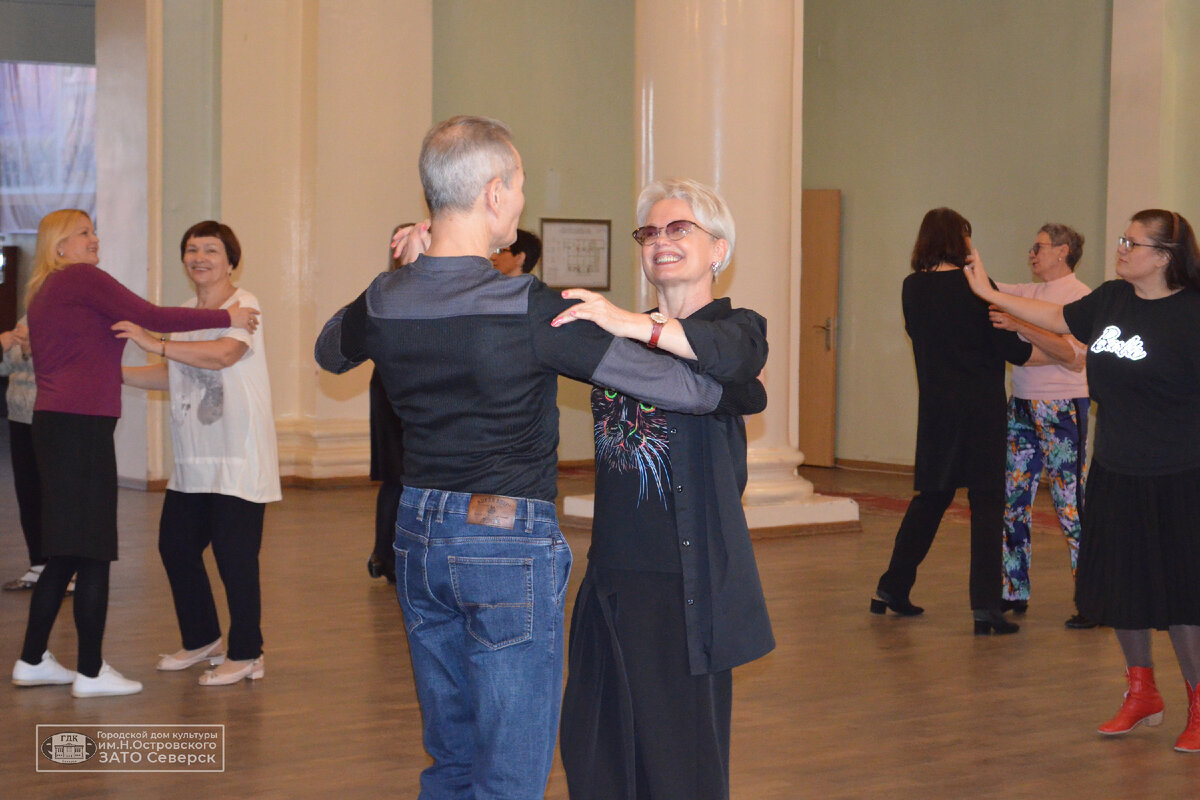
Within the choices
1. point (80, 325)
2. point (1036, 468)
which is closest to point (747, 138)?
point (1036, 468)

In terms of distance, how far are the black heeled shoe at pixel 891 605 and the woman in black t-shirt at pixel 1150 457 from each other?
66.4 inches

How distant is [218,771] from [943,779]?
201 cm

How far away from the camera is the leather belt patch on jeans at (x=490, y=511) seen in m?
2.22

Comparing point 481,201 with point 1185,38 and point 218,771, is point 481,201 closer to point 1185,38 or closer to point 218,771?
point 218,771

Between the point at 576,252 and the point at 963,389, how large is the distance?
637 centimetres

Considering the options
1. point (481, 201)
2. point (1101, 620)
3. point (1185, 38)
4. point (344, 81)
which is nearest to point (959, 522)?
point (1185, 38)

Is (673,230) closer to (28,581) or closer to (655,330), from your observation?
(655,330)

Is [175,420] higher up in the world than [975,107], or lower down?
lower down

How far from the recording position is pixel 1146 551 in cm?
402

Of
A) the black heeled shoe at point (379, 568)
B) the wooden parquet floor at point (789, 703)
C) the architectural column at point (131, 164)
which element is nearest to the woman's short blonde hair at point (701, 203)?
the wooden parquet floor at point (789, 703)

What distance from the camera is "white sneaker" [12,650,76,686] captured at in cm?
442

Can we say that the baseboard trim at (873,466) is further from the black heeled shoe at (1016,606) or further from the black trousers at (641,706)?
the black trousers at (641,706)

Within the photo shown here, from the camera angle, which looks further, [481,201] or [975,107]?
[975,107]

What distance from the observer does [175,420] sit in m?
4.48
